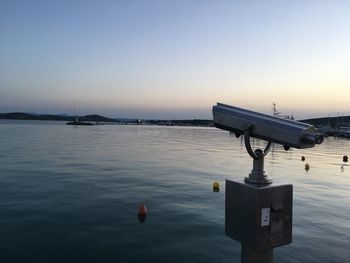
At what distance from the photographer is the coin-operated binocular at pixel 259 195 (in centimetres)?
277

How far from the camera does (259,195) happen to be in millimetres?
2854

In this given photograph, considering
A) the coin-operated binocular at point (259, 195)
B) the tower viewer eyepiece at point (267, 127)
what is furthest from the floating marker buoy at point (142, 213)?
the tower viewer eyepiece at point (267, 127)

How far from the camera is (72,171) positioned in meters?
24.2

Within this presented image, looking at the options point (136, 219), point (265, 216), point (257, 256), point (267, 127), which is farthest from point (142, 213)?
point (267, 127)

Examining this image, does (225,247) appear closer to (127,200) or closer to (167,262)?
Result: (167,262)

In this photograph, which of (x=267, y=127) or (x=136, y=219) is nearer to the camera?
(x=267, y=127)

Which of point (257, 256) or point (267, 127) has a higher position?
point (267, 127)

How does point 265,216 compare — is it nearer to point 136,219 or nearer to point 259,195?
point 259,195

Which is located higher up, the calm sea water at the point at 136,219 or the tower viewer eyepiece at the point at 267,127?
the tower viewer eyepiece at the point at 267,127

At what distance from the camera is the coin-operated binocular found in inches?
109

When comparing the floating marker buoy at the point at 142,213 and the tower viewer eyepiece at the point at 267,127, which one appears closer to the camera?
the tower viewer eyepiece at the point at 267,127

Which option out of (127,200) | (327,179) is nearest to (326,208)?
(127,200)

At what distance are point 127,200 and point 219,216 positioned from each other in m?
4.31

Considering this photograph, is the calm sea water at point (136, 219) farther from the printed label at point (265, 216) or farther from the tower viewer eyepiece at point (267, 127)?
the tower viewer eyepiece at point (267, 127)
